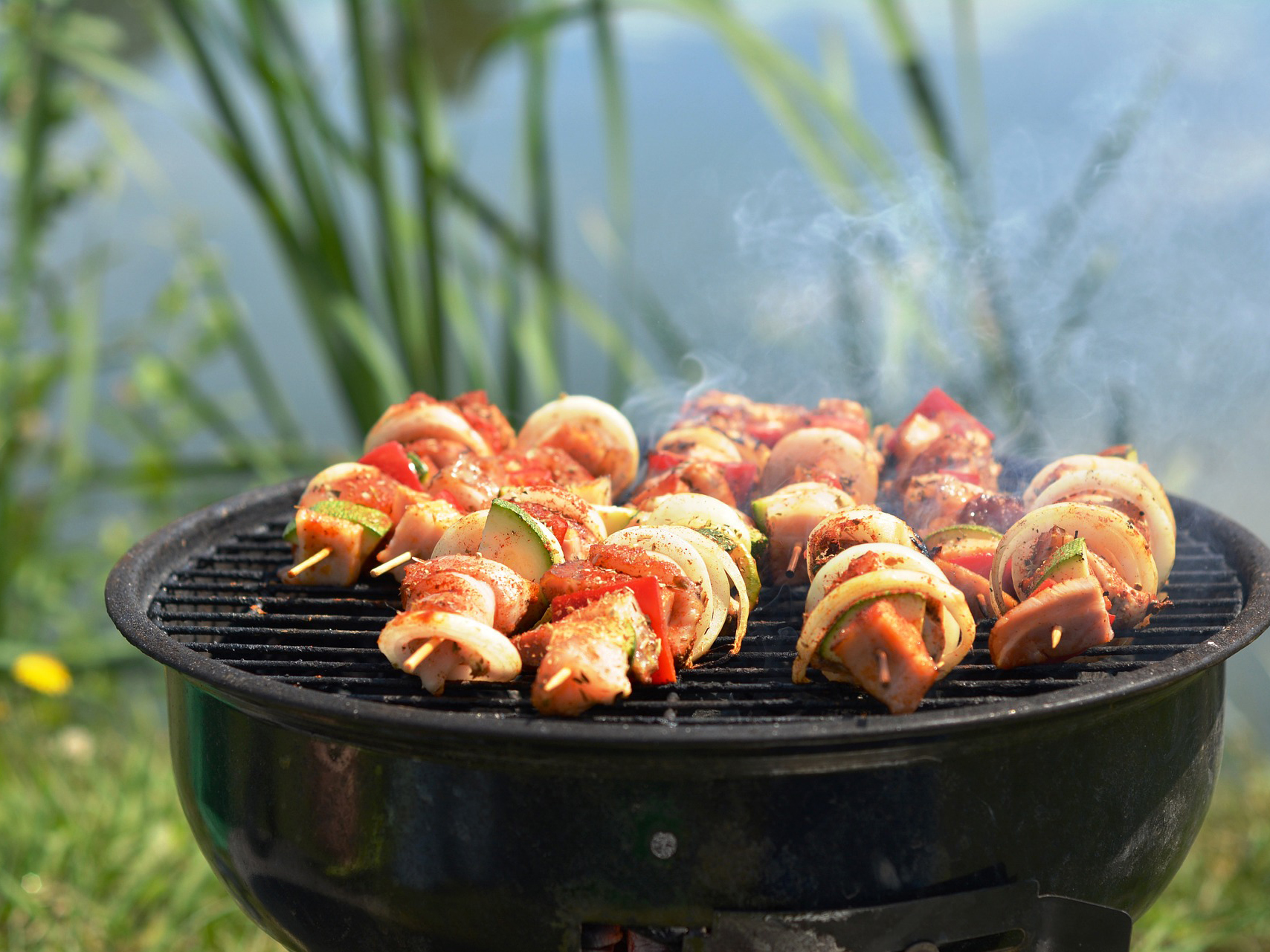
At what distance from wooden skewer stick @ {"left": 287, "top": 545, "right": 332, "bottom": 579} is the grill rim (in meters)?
0.30

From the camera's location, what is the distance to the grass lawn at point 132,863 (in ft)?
11.6

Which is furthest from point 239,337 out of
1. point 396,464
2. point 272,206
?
point 396,464

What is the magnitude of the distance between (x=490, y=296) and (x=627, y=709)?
3.59 meters

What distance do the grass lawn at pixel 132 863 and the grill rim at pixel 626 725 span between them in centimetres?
201

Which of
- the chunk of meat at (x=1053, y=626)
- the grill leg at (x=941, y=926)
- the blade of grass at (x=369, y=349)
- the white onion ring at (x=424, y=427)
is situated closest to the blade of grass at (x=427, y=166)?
the blade of grass at (x=369, y=349)

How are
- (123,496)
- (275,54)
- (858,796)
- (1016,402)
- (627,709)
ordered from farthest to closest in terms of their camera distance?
(123,496) < (275,54) < (1016,402) < (627,709) < (858,796)

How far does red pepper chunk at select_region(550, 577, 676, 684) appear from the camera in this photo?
1816mm

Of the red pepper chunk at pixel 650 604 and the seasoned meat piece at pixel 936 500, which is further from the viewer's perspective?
the seasoned meat piece at pixel 936 500

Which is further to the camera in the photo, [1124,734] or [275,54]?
[275,54]

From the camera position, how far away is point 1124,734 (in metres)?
1.78

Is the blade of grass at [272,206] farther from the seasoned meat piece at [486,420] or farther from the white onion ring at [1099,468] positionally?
the white onion ring at [1099,468]

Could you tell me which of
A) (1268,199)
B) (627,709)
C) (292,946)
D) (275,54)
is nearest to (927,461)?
(627,709)

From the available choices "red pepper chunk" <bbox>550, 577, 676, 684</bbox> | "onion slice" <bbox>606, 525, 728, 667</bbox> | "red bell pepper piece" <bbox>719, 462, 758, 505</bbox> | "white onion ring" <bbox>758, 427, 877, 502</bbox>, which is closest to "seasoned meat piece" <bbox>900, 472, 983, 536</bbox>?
"white onion ring" <bbox>758, 427, 877, 502</bbox>

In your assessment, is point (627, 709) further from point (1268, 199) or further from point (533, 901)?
point (1268, 199)
